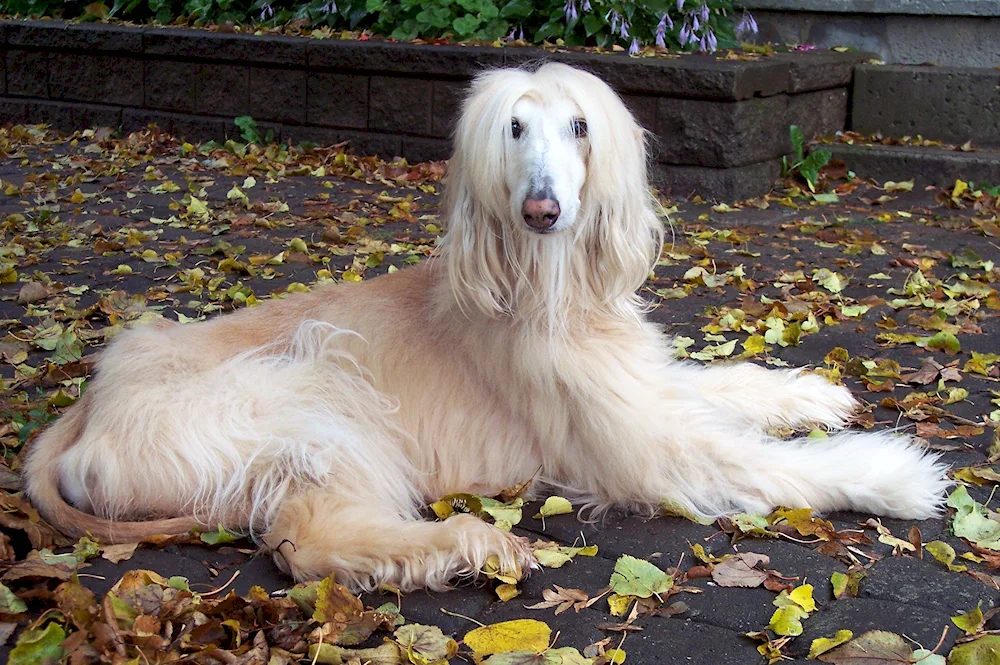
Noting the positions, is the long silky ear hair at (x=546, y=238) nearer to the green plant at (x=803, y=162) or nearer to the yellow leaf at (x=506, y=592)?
the yellow leaf at (x=506, y=592)

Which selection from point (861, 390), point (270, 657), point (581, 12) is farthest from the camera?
point (581, 12)

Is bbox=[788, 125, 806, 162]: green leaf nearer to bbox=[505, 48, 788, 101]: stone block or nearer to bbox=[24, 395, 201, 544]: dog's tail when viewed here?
bbox=[505, 48, 788, 101]: stone block

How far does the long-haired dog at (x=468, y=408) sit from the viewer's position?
2885 mm

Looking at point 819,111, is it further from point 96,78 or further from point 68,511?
point 96,78

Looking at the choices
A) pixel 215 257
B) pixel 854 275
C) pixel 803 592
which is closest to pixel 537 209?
pixel 803 592

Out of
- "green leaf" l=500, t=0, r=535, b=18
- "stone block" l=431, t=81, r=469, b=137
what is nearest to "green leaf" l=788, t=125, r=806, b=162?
"green leaf" l=500, t=0, r=535, b=18

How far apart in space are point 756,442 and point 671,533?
45 centimetres

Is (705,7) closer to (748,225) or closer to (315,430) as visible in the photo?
(748,225)

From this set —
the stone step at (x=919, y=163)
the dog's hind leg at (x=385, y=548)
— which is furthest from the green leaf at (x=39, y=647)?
the stone step at (x=919, y=163)

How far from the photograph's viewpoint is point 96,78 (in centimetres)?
991

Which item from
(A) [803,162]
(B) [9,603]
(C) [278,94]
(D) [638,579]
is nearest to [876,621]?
(D) [638,579]

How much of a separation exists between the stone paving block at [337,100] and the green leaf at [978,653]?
274 inches

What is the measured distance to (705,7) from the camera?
812cm

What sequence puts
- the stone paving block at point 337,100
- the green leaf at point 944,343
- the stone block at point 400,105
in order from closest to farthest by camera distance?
the green leaf at point 944,343 → the stone block at point 400,105 → the stone paving block at point 337,100
